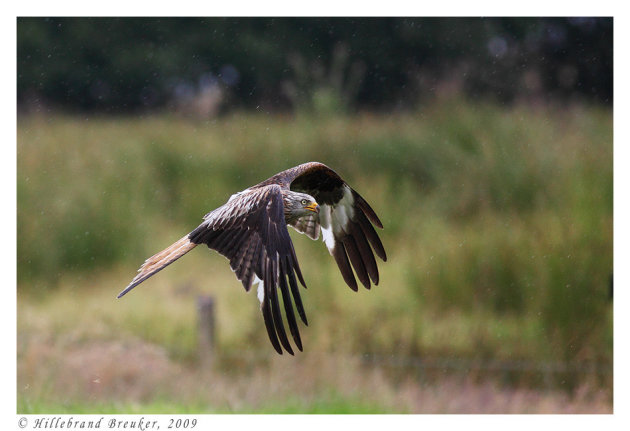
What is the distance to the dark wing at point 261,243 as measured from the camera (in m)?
4.59

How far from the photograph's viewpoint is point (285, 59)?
1911 centimetres

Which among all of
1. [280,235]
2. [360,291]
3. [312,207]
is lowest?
[360,291]

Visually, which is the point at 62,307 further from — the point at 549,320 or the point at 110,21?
the point at 110,21

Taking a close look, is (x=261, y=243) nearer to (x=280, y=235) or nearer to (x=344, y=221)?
(x=280, y=235)

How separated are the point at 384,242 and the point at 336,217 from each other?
524 cm

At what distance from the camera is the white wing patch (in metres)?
6.27

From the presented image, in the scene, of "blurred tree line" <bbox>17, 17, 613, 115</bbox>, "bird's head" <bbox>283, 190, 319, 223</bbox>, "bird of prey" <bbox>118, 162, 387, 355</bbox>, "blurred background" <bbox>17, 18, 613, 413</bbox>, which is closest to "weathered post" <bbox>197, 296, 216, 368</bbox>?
"blurred background" <bbox>17, 18, 613, 413</bbox>

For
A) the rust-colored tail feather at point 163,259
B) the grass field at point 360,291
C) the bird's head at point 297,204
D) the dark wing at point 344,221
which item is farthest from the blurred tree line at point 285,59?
the rust-colored tail feather at point 163,259

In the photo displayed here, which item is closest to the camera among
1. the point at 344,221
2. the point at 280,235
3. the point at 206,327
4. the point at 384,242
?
the point at 280,235

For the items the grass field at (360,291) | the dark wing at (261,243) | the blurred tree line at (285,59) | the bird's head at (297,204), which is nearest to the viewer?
the dark wing at (261,243)

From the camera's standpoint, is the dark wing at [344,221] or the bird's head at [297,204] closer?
the bird's head at [297,204]

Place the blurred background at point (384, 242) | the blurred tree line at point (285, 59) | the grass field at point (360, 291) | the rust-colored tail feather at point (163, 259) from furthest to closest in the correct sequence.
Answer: the blurred tree line at point (285, 59) < the blurred background at point (384, 242) < the grass field at point (360, 291) < the rust-colored tail feather at point (163, 259)

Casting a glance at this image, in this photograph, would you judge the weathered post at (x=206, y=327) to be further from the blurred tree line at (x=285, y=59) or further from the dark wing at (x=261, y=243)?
the blurred tree line at (x=285, y=59)

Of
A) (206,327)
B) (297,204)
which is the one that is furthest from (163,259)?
(206,327)
